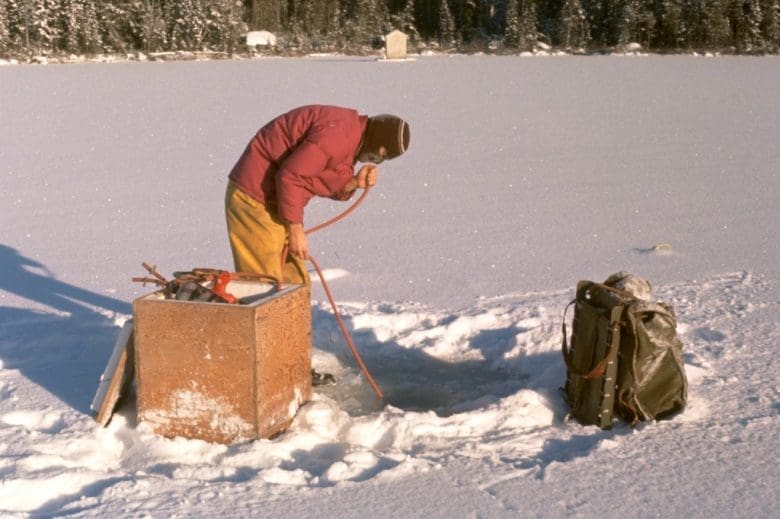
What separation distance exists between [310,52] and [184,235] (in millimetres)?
38543

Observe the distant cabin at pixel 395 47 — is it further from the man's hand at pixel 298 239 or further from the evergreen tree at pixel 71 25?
the man's hand at pixel 298 239

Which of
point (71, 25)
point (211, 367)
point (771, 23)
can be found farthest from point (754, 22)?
point (211, 367)

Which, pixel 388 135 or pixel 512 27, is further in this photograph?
pixel 512 27

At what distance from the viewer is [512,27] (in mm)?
52906

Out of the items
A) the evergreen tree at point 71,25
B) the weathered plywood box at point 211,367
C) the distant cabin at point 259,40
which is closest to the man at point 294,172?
the weathered plywood box at point 211,367

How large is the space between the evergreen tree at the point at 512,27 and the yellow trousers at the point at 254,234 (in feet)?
162

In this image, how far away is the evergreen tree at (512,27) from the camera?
52500 millimetres

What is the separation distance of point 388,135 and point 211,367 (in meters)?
1.17

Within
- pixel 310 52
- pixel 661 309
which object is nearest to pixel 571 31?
pixel 310 52

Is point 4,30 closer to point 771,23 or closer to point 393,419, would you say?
point 771,23

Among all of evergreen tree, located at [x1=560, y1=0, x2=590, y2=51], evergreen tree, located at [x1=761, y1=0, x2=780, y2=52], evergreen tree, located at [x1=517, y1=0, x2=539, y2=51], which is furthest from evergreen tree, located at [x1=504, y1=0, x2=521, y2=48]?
evergreen tree, located at [x1=761, y1=0, x2=780, y2=52]

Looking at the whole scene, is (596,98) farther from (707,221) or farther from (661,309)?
(661,309)

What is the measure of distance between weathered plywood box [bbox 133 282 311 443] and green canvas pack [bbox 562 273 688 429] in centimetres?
119

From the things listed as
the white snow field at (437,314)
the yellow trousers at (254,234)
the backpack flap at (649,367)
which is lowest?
the white snow field at (437,314)
